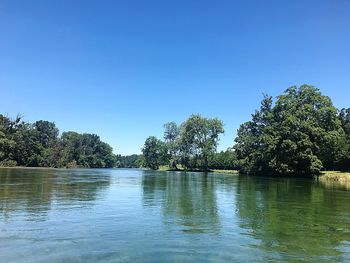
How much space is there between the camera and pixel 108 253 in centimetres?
1145

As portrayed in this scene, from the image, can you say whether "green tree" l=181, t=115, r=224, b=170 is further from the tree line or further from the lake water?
the lake water

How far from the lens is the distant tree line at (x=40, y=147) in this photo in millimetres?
137625

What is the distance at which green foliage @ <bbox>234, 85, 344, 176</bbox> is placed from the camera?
74.6 meters

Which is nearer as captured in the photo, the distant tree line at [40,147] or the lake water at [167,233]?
the lake water at [167,233]

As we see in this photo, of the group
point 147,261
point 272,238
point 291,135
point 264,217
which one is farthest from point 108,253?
point 291,135

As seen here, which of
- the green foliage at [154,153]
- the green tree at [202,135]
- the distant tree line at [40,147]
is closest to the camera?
the green tree at [202,135]

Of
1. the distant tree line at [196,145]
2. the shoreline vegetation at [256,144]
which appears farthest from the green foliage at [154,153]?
the distant tree line at [196,145]

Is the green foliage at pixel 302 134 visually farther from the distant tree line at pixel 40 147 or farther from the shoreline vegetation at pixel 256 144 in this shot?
the distant tree line at pixel 40 147

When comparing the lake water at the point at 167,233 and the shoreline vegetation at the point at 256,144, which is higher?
the shoreline vegetation at the point at 256,144

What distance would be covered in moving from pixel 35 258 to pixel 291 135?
7202 centimetres

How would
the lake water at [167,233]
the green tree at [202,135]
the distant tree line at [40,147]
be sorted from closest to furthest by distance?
the lake water at [167,233] < the green tree at [202,135] < the distant tree line at [40,147]

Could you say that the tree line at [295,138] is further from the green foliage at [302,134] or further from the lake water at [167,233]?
the lake water at [167,233]

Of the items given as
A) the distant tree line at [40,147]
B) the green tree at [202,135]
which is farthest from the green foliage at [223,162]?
the distant tree line at [40,147]

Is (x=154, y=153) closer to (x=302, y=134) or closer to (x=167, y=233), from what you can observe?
(x=302, y=134)
